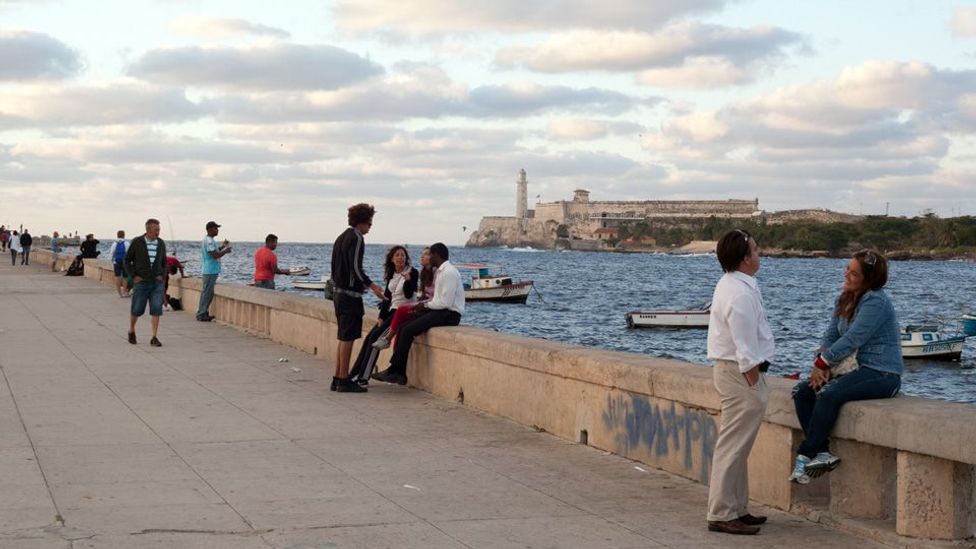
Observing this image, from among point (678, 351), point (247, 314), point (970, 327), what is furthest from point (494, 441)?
point (970, 327)

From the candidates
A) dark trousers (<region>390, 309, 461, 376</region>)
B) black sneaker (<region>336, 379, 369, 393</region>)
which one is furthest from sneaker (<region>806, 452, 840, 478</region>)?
black sneaker (<region>336, 379, 369, 393</region>)

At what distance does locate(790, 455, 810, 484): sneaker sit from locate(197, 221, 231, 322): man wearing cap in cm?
1525

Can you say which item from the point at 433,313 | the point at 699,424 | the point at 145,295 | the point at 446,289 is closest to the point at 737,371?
the point at 699,424

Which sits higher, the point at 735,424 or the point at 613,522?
the point at 735,424

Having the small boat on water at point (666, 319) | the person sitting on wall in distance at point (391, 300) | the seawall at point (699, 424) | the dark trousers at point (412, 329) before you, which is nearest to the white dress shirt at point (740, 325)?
the seawall at point (699, 424)

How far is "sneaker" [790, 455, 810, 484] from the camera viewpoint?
6.87 metres

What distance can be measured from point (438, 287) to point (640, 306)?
68069 mm

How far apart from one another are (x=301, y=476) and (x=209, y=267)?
1386 centimetres

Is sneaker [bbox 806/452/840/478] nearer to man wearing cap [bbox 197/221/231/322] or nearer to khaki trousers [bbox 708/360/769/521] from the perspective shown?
khaki trousers [bbox 708/360/769/521]

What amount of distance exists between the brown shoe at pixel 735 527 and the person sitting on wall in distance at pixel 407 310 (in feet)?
20.4

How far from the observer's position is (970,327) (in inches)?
2125

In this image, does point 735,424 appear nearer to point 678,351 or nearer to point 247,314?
point 247,314

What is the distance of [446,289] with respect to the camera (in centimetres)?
1240

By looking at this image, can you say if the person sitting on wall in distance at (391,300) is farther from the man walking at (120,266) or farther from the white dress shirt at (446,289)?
the man walking at (120,266)
